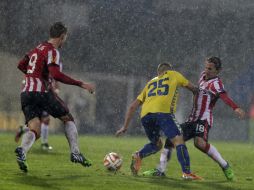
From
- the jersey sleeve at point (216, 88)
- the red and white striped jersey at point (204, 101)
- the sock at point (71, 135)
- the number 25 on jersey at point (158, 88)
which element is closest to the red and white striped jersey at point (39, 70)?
the sock at point (71, 135)

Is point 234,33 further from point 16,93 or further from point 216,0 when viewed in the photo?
point 16,93

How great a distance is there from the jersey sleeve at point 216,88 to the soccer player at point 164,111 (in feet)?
1.43

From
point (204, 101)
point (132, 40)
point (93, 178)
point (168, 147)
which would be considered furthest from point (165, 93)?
point (132, 40)

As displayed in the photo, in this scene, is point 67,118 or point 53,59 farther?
point 67,118

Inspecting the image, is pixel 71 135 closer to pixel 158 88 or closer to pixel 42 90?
pixel 42 90

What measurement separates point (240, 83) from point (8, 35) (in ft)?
41.9

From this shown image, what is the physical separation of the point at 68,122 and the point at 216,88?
7.14 feet

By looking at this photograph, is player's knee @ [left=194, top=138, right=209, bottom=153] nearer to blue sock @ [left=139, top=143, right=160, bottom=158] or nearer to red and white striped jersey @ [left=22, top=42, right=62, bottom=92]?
blue sock @ [left=139, top=143, right=160, bottom=158]

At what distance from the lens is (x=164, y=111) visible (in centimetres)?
906

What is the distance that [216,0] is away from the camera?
36438 millimetres

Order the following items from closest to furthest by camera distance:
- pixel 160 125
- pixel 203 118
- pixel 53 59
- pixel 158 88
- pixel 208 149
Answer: pixel 53 59 → pixel 160 125 → pixel 158 88 → pixel 208 149 → pixel 203 118

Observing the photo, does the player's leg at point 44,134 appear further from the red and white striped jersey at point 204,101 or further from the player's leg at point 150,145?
the red and white striped jersey at point 204,101

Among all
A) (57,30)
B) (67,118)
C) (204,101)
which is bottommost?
(67,118)

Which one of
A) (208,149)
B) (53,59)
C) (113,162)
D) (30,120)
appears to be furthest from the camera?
(113,162)
